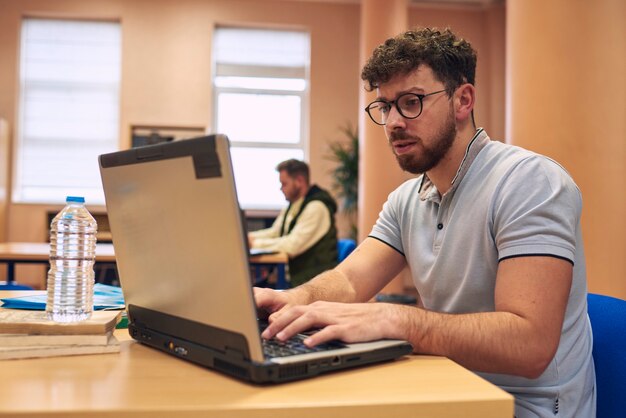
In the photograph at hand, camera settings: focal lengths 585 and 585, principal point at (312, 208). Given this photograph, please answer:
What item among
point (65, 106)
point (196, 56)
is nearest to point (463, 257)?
point (196, 56)

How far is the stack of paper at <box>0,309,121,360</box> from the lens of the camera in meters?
0.92

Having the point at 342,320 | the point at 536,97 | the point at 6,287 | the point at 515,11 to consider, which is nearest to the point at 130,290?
the point at 342,320

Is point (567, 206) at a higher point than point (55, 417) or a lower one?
higher

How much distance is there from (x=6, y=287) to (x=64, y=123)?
17.2 ft

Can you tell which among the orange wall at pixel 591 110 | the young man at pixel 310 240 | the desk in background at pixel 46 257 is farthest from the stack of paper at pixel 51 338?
the young man at pixel 310 240

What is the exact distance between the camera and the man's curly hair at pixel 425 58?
1337mm

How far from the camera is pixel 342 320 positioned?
3.05 ft

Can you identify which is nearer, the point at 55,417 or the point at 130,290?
the point at 55,417

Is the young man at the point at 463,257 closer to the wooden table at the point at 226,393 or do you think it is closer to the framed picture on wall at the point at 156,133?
the wooden table at the point at 226,393

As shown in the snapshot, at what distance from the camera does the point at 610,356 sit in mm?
1148

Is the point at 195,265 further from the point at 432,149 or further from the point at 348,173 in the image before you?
the point at 348,173

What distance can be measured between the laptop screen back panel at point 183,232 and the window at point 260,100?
237 inches

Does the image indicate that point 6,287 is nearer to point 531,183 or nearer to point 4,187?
point 531,183

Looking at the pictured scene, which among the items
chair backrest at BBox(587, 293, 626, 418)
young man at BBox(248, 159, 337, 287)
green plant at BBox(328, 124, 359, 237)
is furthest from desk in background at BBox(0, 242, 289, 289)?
green plant at BBox(328, 124, 359, 237)
